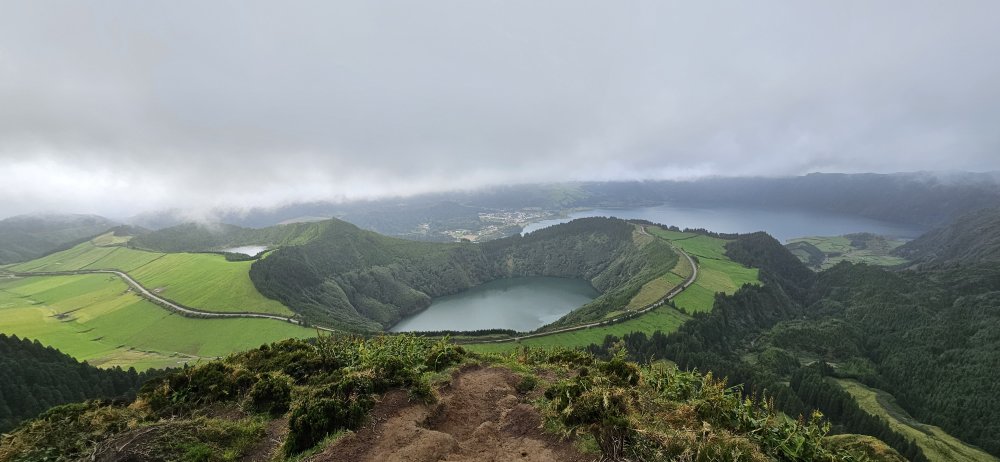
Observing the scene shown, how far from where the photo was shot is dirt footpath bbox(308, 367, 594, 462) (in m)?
11.7

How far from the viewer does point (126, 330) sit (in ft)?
319

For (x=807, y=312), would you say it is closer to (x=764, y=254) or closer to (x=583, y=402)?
(x=764, y=254)

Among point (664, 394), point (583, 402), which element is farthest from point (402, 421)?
point (664, 394)

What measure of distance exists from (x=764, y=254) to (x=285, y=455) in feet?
700

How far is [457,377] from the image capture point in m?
20.3

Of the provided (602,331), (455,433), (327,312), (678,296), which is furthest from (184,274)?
(678,296)

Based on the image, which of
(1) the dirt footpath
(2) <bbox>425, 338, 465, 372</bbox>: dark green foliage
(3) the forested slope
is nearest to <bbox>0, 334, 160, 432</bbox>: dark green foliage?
(2) <bbox>425, 338, 465, 372</bbox>: dark green foliage

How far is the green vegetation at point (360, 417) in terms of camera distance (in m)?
10.7

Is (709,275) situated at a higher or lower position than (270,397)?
lower

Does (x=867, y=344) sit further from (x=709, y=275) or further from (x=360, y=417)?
(x=360, y=417)

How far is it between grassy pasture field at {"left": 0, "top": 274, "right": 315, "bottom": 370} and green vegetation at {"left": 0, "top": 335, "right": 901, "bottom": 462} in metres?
77.6

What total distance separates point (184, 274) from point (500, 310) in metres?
110

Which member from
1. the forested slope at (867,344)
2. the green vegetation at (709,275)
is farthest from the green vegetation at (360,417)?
the green vegetation at (709,275)

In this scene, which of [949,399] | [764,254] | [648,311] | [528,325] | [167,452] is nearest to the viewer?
[167,452]
